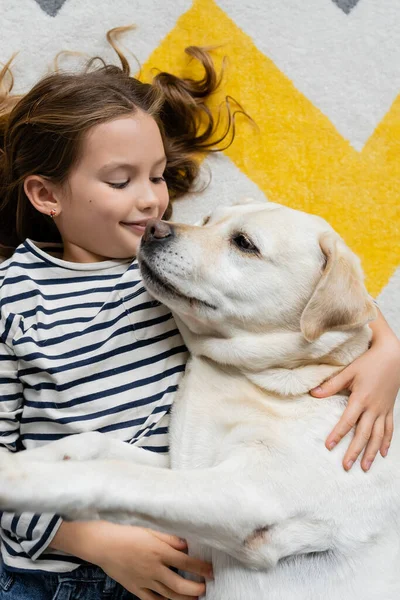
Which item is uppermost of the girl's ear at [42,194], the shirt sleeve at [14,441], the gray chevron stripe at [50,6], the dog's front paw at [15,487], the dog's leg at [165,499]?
the gray chevron stripe at [50,6]

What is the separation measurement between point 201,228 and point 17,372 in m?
0.74

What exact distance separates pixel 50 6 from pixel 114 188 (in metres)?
0.89

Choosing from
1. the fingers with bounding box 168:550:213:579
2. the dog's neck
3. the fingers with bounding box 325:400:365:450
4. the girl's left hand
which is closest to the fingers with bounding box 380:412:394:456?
the girl's left hand

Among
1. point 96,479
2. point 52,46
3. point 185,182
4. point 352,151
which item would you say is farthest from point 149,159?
point 96,479

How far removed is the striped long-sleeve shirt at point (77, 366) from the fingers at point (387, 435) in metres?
0.64

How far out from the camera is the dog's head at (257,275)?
1.68m

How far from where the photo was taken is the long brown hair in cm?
206

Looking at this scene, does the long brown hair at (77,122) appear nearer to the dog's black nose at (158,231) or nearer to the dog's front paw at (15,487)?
the dog's black nose at (158,231)

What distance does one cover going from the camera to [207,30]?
248 centimetres

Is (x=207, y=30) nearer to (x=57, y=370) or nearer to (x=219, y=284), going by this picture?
(x=219, y=284)

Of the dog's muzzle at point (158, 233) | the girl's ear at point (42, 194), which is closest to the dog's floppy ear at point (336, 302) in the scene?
the dog's muzzle at point (158, 233)

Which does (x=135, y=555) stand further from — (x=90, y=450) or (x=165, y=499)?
(x=165, y=499)

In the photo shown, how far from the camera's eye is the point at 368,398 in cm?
183

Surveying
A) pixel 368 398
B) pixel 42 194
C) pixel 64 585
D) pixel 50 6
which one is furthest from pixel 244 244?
pixel 50 6
